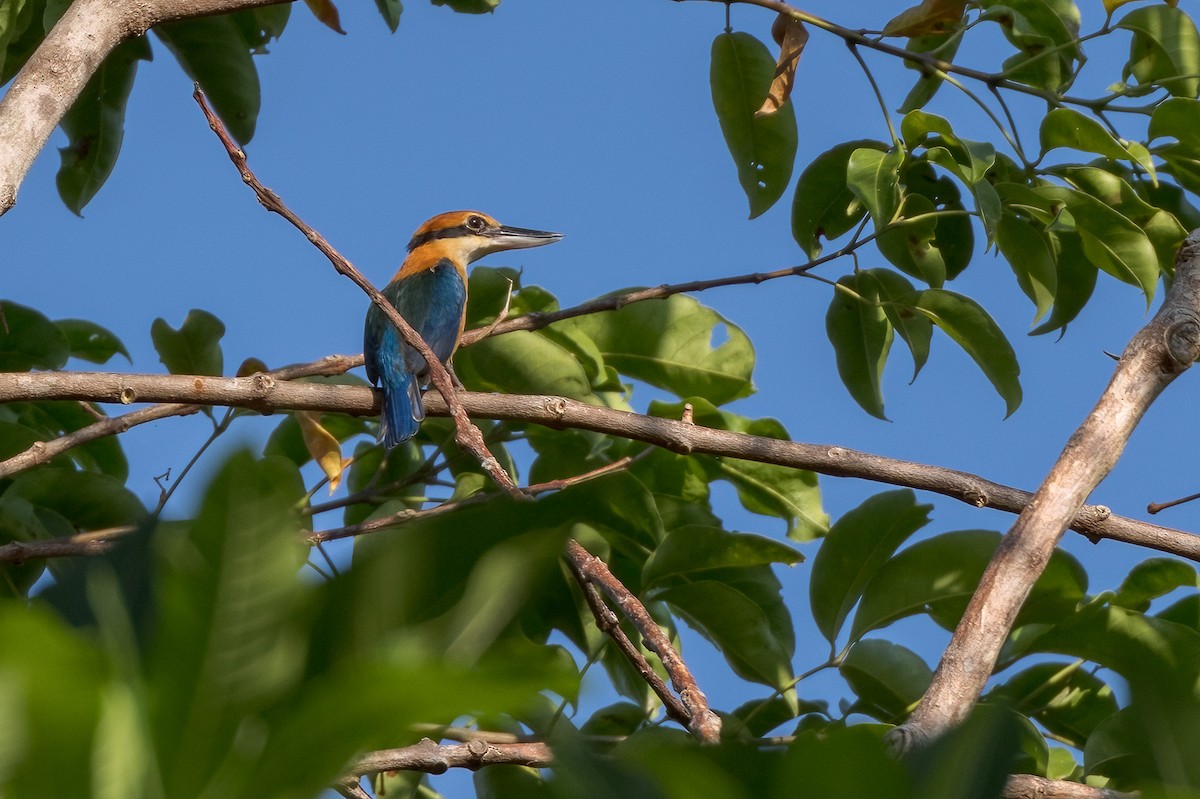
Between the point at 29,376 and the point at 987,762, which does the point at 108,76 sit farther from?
the point at 987,762

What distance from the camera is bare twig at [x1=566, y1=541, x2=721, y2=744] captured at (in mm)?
1302

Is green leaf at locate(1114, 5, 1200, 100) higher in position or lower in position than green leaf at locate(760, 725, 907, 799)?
higher

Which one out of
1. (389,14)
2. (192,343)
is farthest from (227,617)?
(389,14)

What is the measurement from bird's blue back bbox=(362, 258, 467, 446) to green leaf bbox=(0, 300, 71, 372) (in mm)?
885

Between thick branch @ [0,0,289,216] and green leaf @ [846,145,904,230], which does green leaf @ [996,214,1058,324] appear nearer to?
green leaf @ [846,145,904,230]

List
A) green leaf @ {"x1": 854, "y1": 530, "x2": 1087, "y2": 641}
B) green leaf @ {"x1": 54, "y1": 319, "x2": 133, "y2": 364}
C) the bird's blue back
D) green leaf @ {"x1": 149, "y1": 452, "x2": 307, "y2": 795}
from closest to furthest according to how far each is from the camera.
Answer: green leaf @ {"x1": 149, "y1": 452, "x2": 307, "y2": 795} → green leaf @ {"x1": 854, "y1": 530, "x2": 1087, "y2": 641} → green leaf @ {"x1": 54, "y1": 319, "x2": 133, "y2": 364} → the bird's blue back

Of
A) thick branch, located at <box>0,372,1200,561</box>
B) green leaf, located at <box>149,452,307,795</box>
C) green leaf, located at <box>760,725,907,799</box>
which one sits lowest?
green leaf, located at <box>760,725,907,799</box>

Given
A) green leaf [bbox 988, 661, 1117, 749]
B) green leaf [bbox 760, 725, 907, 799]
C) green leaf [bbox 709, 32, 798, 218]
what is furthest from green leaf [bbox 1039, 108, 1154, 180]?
green leaf [bbox 760, 725, 907, 799]

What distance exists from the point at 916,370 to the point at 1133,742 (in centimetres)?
217

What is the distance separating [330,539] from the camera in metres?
2.18

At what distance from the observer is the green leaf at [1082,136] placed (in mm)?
2352

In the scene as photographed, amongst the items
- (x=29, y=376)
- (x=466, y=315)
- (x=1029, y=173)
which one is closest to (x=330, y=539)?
(x=29, y=376)

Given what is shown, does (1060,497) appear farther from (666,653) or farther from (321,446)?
(321,446)

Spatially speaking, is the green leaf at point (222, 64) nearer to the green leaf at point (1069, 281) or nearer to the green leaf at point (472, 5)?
the green leaf at point (472, 5)
